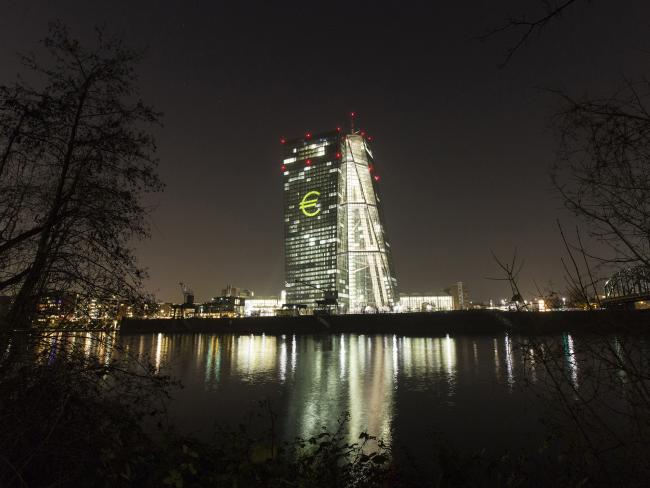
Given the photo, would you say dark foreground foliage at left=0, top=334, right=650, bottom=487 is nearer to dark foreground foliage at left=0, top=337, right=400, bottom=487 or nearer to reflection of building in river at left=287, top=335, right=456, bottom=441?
dark foreground foliage at left=0, top=337, right=400, bottom=487

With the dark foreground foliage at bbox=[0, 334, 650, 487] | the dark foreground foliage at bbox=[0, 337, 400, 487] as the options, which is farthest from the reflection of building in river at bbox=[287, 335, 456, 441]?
the dark foreground foliage at bbox=[0, 337, 400, 487]

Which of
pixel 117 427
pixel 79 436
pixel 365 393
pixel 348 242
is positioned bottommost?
pixel 365 393

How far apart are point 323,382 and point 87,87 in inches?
1190

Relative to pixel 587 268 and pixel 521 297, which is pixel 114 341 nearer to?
pixel 521 297

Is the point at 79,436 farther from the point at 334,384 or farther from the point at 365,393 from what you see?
the point at 334,384

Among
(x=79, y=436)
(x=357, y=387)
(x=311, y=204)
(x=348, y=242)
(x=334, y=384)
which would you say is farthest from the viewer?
(x=311, y=204)

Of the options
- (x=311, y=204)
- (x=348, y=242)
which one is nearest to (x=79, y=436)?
(x=348, y=242)

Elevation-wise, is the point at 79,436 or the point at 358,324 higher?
the point at 79,436

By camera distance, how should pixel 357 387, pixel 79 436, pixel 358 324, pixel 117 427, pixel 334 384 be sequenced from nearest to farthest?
pixel 79 436
pixel 117 427
pixel 357 387
pixel 334 384
pixel 358 324

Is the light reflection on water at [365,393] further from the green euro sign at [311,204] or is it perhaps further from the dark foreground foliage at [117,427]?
the green euro sign at [311,204]

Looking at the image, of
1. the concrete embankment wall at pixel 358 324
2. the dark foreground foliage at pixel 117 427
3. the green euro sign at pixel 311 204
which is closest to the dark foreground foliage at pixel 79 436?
the dark foreground foliage at pixel 117 427

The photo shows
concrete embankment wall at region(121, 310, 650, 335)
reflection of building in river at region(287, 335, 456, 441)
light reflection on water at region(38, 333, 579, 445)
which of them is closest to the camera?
light reflection on water at region(38, 333, 579, 445)

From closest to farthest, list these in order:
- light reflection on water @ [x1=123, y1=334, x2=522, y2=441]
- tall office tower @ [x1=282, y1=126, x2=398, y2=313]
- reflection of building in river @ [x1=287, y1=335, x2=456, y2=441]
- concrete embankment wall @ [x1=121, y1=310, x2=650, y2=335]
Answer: reflection of building in river @ [x1=287, y1=335, x2=456, y2=441], light reflection on water @ [x1=123, y1=334, x2=522, y2=441], concrete embankment wall @ [x1=121, y1=310, x2=650, y2=335], tall office tower @ [x1=282, y1=126, x2=398, y2=313]

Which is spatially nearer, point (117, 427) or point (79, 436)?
point (79, 436)
